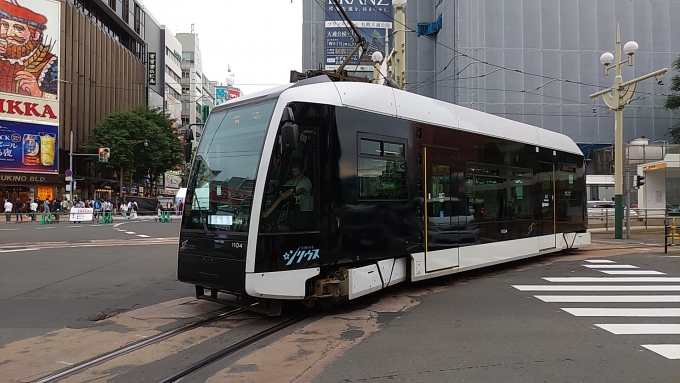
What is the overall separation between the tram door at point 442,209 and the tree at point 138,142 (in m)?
43.3

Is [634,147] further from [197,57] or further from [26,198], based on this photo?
[197,57]

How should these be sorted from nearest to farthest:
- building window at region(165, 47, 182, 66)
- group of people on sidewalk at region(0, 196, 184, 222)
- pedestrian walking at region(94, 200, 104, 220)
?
group of people on sidewalk at region(0, 196, 184, 222)
pedestrian walking at region(94, 200, 104, 220)
building window at region(165, 47, 182, 66)

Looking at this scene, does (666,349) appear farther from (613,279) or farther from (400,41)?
(400,41)

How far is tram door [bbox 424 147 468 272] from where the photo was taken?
28.7 feet

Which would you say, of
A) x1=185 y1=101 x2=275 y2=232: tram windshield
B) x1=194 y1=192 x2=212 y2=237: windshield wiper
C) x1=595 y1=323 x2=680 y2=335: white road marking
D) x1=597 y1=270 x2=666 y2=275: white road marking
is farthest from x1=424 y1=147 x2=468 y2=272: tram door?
x1=597 y1=270 x2=666 y2=275: white road marking

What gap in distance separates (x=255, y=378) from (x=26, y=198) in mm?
47662

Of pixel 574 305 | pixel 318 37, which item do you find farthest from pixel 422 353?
pixel 318 37

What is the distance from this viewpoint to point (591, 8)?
1683 inches

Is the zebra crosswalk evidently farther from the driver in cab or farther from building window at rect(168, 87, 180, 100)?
building window at rect(168, 87, 180, 100)

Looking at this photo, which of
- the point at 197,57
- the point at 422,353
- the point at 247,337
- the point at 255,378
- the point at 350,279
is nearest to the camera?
the point at 255,378

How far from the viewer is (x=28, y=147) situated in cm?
4228

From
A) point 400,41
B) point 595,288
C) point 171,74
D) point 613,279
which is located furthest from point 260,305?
point 171,74

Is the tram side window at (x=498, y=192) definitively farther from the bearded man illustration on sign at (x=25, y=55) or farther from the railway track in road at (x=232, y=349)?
the bearded man illustration on sign at (x=25, y=55)

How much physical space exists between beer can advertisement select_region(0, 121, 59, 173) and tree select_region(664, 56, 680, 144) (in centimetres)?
5362
